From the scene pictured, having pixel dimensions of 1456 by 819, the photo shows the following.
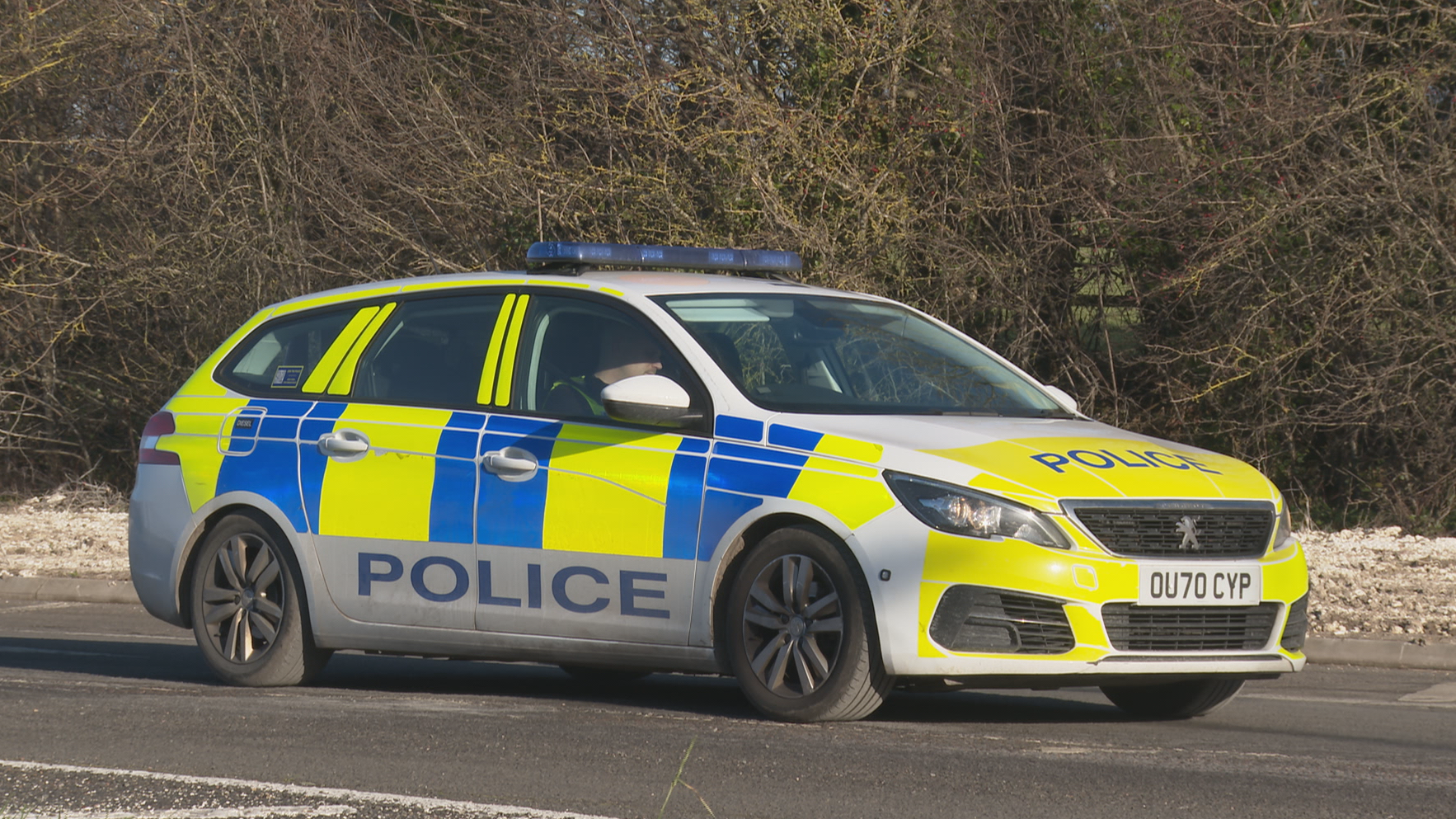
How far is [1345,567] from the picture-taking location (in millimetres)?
11766

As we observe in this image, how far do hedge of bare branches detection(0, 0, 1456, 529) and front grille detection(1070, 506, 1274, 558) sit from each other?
29.0ft

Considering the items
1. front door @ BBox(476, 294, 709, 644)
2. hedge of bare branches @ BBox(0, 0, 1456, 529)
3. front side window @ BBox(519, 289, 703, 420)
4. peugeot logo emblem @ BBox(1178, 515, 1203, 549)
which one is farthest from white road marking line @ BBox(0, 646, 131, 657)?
hedge of bare branches @ BBox(0, 0, 1456, 529)

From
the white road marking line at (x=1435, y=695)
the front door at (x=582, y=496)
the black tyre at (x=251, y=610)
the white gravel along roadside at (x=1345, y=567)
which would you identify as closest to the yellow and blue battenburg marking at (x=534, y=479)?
the front door at (x=582, y=496)

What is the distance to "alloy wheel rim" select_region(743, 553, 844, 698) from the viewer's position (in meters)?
6.45

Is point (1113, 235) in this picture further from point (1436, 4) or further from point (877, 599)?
point (877, 599)

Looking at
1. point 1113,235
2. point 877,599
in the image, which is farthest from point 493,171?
point 877,599

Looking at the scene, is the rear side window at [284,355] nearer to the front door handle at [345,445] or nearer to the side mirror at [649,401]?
the front door handle at [345,445]

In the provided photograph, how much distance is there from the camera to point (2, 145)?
20750mm

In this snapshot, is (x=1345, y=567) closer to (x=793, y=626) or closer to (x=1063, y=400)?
(x=1063, y=400)

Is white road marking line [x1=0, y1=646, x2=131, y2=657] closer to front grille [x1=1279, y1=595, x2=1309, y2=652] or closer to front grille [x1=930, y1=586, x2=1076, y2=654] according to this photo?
front grille [x1=930, y1=586, x2=1076, y2=654]

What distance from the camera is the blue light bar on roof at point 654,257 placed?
7926mm

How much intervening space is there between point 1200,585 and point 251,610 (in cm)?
407

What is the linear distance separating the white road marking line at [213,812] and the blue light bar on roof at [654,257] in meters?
3.11

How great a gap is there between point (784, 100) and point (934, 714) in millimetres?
10204
